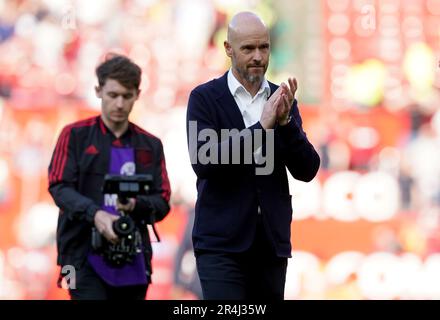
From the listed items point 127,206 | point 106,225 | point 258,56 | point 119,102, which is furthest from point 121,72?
point 258,56

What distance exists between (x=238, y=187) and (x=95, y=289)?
3.99 feet

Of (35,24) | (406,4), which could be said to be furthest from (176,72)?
(406,4)

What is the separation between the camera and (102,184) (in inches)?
233

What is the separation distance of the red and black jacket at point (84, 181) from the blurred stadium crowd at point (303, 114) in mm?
2893

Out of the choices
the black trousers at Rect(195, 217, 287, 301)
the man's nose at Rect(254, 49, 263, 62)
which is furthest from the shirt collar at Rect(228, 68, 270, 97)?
the black trousers at Rect(195, 217, 287, 301)

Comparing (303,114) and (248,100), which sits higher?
(303,114)

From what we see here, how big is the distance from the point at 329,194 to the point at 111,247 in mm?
3676

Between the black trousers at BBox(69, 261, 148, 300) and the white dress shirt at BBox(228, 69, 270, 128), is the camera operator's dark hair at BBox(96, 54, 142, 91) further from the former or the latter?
the white dress shirt at BBox(228, 69, 270, 128)

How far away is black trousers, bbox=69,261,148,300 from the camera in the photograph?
5.77 meters

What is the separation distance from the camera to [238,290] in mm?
4828

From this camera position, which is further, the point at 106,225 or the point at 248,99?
the point at 106,225

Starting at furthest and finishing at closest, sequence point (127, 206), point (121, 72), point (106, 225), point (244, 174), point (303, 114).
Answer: point (303, 114) → point (121, 72) → point (127, 206) → point (106, 225) → point (244, 174)

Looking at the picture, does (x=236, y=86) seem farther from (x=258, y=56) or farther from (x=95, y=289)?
(x=95, y=289)
